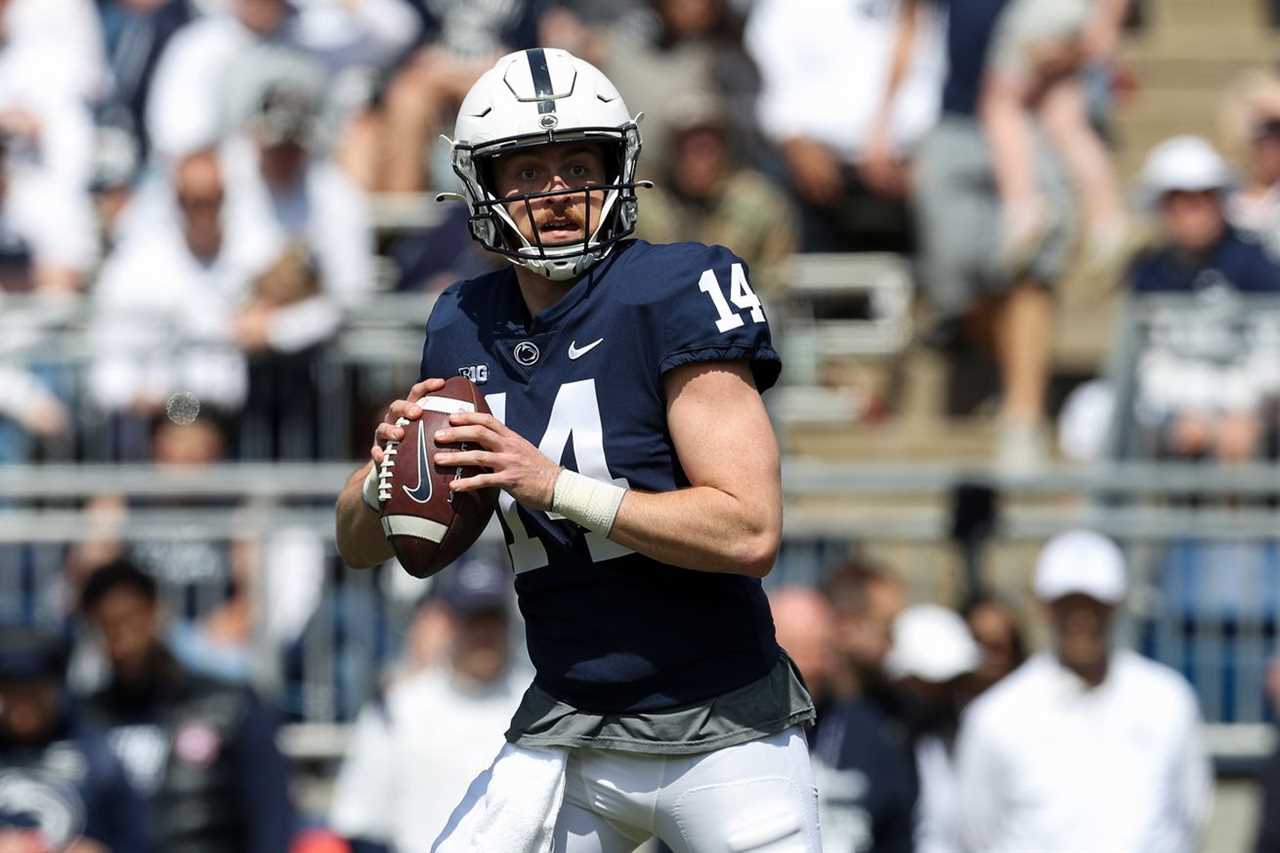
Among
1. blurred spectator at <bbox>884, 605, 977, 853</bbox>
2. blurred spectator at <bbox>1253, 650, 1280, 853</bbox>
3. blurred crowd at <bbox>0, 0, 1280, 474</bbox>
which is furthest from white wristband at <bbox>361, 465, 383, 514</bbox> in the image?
blurred crowd at <bbox>0, 0, 1280, 474</bbox>

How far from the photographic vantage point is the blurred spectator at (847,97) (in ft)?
33.7

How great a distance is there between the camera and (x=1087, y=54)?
10.1m

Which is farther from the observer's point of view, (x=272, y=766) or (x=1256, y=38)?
(x=1256, y=38)

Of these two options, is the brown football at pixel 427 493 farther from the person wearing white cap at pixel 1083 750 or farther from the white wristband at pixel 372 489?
the person wearing white cap at pixel 1083 750

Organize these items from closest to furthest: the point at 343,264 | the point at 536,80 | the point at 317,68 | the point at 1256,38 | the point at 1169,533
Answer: the point at 536,80
the point at 1169,533
the point at 343,264
the point at 317,68
the point at 1256,38

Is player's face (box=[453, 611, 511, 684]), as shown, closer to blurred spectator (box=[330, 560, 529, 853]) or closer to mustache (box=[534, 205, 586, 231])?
blurred spectator (box=[330, 560, 529, 853])

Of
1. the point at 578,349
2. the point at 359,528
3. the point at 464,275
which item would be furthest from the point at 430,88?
the point at 578,349

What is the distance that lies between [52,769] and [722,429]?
13.6 ft

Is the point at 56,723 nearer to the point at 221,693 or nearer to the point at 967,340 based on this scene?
the point at 221,693

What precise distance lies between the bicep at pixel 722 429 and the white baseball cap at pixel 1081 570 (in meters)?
3.69

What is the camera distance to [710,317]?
13.6 ft

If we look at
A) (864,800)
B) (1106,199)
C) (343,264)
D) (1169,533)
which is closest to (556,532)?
(864,800)

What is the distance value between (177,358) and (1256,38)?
5.74 metres

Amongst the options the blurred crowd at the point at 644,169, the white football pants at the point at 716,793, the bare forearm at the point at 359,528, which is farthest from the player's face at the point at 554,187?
the blurred crowd at the point at 644,169
